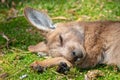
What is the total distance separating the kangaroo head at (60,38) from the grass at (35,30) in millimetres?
240

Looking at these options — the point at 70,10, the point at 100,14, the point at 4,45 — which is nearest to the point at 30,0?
the point at 70,10

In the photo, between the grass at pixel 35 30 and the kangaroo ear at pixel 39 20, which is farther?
the kangaroo ear at pixel 39 20

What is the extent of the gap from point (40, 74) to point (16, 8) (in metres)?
3.84

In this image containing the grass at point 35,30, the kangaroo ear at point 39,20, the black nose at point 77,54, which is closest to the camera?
the black nose at point 77,54

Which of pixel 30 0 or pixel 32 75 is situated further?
pixel 30 0

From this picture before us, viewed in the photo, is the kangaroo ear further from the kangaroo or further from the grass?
the grass

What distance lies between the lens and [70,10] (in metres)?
9.48

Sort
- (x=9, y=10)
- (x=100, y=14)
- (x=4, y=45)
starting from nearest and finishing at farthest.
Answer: (x=4, y=45) → (x=100, y=14) → (x=9, y=10)

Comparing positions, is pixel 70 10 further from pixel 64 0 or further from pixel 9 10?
pixel 9 10

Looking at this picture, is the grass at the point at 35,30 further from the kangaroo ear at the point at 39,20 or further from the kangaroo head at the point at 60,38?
the kangaroo ear at the point at 39,20

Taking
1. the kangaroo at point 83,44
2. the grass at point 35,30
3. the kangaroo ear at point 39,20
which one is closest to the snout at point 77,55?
the kangaroo at point 83,44

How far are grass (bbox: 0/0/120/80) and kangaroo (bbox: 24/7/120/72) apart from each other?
0.14 m

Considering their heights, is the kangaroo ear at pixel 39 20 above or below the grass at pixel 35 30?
above

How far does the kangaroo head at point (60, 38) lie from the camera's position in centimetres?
621
